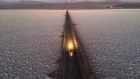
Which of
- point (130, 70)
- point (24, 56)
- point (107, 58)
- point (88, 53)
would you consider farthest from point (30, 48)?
point (130, 70)

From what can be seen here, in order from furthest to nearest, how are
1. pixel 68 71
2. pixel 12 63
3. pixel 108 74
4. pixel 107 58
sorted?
pixel 107 58 < pixel 12 63 < pixel 108 74 < pixel 68 71

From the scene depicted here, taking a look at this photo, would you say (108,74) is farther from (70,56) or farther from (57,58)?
(57,58)

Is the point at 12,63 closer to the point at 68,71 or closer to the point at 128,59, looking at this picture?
the point at 68,71

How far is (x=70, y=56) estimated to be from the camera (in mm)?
25344

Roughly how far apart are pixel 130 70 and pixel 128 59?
412 cm

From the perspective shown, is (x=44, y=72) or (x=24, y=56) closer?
(x=44, y=72)

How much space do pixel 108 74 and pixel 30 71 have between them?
6145 millimetres

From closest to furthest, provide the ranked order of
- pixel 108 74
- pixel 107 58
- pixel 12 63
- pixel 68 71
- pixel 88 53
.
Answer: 1. pixel 68 71
2. pixel 108 74
3. pixel 12 63
4. pixel 107 58
5. pixel 88 53

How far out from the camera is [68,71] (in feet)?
65.1

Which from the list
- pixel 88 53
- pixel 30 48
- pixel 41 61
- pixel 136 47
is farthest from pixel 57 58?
pixel 136 47

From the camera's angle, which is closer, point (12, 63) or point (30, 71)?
point (30, 71)

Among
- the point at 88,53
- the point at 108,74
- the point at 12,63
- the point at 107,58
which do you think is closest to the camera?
the point at 108,74

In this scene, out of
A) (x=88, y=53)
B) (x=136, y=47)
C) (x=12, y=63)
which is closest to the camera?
(x=12, y=63)

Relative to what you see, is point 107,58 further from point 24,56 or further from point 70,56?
point 24,56
